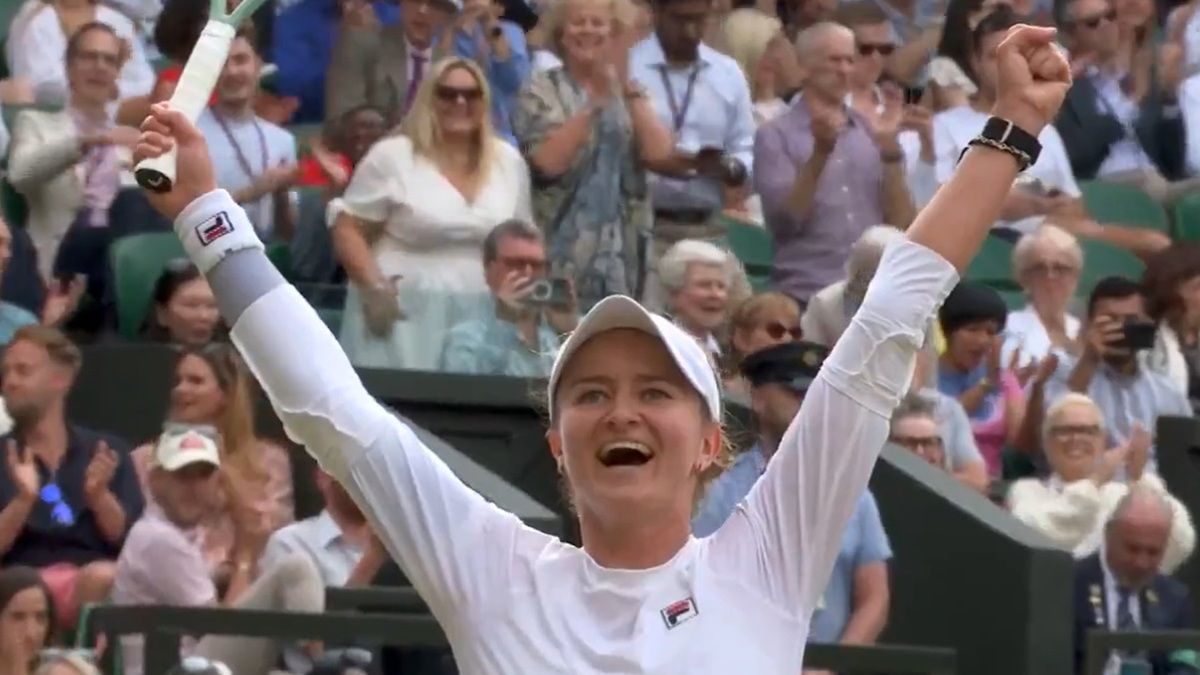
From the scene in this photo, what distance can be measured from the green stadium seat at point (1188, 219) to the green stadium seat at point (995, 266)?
3.41 ft

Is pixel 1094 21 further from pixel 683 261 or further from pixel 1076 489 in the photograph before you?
pixel 683 261

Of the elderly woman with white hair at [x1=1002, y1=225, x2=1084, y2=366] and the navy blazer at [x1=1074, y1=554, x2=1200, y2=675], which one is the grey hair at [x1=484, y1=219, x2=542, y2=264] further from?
the elderly woman with white hair at [x1=1002, y1=225, x2=1084, y2=366]

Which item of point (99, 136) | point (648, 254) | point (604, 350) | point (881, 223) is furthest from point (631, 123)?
point (604, 350)

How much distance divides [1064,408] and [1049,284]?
993 millimetres

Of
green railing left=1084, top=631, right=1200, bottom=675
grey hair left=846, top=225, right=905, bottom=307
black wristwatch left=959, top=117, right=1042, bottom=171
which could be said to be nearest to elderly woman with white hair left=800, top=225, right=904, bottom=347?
grey hair left=846, top=225, right=905, bottom=307

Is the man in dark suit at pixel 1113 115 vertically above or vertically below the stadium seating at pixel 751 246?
above

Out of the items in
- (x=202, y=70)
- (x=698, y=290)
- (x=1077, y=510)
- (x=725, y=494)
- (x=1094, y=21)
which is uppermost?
(x=1094, y=21)

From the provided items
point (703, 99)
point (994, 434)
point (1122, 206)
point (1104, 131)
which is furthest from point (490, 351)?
point (1104, 131)

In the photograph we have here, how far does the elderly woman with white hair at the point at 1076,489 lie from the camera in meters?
7.88

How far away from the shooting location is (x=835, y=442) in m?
2.74

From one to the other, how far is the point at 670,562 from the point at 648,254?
17.4 feet

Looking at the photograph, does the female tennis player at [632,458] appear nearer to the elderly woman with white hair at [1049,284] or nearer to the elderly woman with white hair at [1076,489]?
the elderly woman with white hair at [1076,489]

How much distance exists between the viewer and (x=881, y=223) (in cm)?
875

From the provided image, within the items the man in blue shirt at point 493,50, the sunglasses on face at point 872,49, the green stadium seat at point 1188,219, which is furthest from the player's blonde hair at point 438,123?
the green stadium seat at point 1188,219
